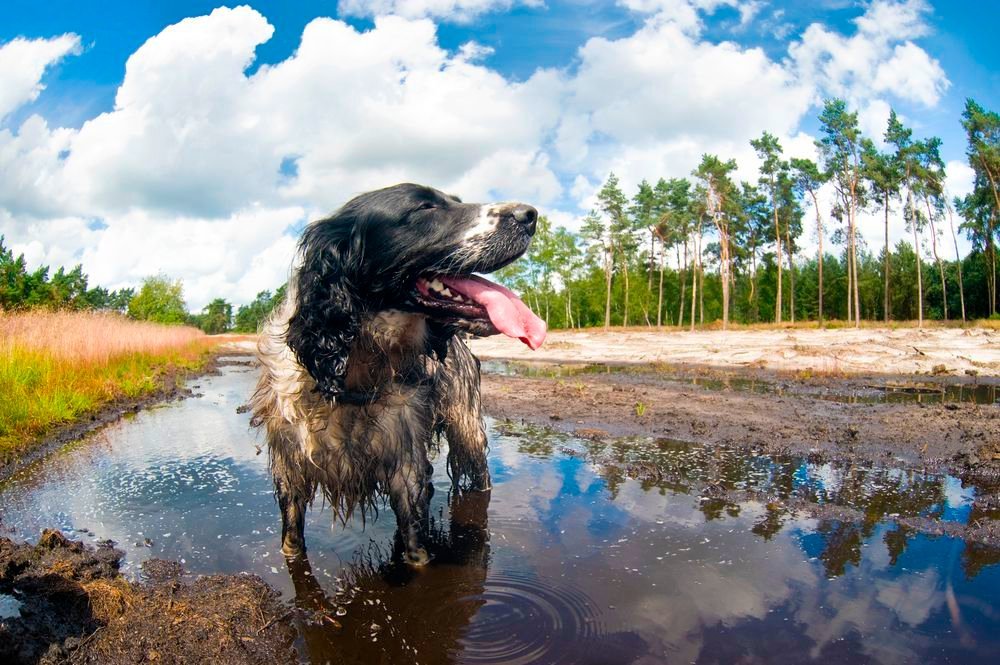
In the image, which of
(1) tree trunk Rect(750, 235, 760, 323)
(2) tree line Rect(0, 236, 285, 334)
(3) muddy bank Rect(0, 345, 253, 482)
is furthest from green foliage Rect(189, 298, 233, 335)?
(3) muddy bank Rect(0, 345, 253, 482)

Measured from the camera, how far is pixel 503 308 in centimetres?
307

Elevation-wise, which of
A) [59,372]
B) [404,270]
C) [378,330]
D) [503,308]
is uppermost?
[404,270]

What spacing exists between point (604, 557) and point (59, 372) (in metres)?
9.64

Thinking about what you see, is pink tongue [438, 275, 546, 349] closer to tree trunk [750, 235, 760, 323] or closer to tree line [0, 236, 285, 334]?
tree line [0, 236, 285, 334]

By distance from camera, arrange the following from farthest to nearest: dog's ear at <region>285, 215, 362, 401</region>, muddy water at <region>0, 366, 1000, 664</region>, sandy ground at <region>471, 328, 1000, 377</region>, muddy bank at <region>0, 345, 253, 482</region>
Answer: sandy ground at <region>471, 328, 1000, 377</region> < muddy bank at <region>0, 345, 253, 482</region> < dog's ear at <region>285, 215, 362, 401</region> < muddy water at <region>0, 366, 1000, 664</region>

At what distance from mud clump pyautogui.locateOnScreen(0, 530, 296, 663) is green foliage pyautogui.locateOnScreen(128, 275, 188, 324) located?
7654cm

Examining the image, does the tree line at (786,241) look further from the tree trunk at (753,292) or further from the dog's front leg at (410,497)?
the dog's front leg at (410,497)

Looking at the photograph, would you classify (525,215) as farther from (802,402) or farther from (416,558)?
(802,402)

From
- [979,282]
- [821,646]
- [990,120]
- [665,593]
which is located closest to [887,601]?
[821,646]

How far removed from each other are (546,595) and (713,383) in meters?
11.7

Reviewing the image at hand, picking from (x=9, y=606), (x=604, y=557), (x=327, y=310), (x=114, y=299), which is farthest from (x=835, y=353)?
(x=114, y=299)

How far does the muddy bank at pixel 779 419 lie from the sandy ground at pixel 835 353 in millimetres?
5140

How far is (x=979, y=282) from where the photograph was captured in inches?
2042

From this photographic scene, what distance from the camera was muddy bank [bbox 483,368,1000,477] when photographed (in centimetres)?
577
